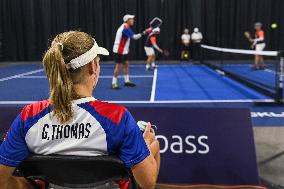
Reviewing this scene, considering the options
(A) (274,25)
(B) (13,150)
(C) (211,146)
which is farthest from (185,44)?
(B) (13,150)

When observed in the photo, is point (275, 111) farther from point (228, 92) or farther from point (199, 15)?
point (199, 15)

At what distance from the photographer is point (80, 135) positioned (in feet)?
5.21

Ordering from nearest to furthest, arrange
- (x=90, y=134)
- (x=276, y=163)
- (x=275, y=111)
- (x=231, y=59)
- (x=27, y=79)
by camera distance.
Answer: (x=90, y=134)
(x=276, y=163)
(x=275, y=111)
(x=27, y=79)
(x=231, y=59)

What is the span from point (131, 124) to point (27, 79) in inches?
410

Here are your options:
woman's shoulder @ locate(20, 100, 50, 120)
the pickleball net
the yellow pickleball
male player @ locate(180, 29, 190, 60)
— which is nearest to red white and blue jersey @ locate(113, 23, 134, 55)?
the pickleball net

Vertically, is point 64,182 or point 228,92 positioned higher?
point 64,182

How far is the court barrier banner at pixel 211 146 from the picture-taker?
3195mm

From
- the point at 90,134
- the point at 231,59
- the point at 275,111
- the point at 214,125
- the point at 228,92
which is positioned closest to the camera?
the point at 90,134

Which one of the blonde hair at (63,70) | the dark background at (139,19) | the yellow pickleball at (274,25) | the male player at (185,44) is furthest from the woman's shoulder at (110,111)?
the yellow pickleball at (274,25)

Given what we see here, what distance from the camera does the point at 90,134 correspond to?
1582 mm

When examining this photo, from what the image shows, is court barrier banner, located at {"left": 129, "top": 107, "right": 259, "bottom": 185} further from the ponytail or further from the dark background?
the dark background

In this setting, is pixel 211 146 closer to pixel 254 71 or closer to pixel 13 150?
pixel 13 150

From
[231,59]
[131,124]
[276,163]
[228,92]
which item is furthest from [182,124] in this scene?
[231,59]

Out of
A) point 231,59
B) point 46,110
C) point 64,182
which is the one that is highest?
point 46,110
